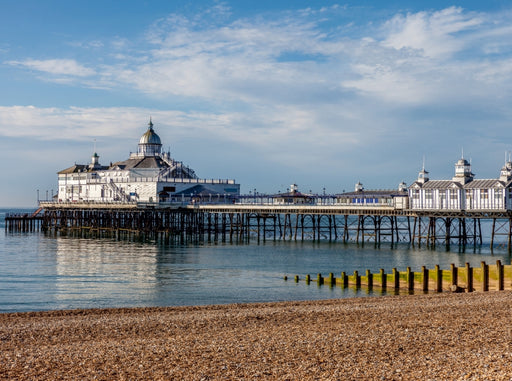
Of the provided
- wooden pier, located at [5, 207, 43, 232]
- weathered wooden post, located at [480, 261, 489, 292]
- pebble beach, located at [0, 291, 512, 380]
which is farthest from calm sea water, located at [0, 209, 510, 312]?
wooden pier, located at [5, 207, 43, 232]

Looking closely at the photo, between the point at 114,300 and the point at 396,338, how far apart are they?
1791 cm

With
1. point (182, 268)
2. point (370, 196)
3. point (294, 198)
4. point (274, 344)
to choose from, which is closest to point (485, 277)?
point (274, 344)

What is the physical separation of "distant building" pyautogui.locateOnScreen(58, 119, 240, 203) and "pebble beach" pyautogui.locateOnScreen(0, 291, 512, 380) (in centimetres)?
6964

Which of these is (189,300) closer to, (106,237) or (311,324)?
(311,324)

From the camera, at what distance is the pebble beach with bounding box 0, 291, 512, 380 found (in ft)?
43.4

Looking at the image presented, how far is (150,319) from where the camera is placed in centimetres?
2128

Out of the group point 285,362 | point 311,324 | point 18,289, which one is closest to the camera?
point 285,362

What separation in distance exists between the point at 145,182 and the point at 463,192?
4807 cm

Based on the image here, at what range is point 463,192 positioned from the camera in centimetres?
6031

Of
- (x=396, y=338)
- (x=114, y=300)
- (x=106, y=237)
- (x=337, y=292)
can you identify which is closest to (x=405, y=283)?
(x=337, y=292)

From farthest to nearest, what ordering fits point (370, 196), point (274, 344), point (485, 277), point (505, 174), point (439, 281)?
point (370, 196)
point (505, 174)
point (439, 281)
point (485, 277)
point (274, 344)

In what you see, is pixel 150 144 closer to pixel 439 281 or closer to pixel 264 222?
pixel 264 222

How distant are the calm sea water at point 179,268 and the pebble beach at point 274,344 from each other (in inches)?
330

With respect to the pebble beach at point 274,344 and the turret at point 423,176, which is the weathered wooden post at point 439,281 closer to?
the pebble beach at point 274,344
